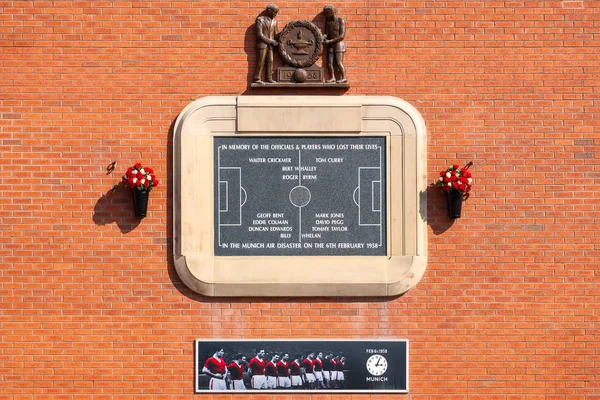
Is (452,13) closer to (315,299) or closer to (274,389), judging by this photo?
(315,299)

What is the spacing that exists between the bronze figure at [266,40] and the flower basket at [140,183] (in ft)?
4.99

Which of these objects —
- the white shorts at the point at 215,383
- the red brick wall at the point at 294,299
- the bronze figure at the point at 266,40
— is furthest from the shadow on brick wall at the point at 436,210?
the white shorts at the point at 215,383

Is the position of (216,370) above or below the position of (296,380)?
above

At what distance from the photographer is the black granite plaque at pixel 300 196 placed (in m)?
7.12

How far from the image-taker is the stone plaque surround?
7.05m

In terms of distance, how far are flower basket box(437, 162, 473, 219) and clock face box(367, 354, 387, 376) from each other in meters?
1.69

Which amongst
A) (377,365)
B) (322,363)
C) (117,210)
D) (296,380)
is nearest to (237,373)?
(296,380)

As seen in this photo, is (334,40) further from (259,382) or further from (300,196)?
(259,382)

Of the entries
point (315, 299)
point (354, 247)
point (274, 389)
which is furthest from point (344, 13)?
point (274, 389)

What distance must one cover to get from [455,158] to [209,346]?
10.9ft

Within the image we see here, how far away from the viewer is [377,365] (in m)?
7.09

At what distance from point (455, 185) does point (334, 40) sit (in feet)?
6.56

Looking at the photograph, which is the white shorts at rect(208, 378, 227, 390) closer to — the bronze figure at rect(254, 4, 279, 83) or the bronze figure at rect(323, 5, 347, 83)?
the bronze figure at rect(254, 4, 279, 83)

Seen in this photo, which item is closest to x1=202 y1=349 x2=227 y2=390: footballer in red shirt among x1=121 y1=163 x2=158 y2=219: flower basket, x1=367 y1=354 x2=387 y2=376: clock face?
x1=367 y1=354 x2=387 y2=376: clock face
